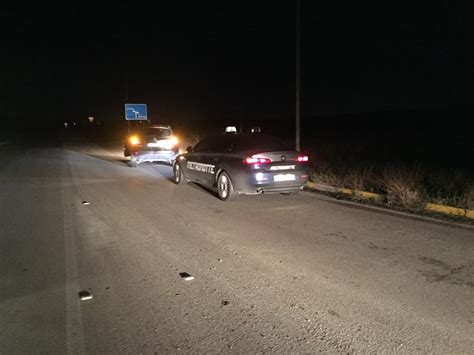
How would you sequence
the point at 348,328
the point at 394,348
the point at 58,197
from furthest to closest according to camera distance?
the point at 58,197
the point at 348,328
the point at 394,348

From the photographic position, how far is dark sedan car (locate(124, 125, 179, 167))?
1669cm

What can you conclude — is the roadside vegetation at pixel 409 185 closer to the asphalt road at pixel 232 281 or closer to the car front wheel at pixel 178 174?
the asphalt road at pixel 232 281

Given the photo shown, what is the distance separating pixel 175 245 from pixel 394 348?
3.62 meters

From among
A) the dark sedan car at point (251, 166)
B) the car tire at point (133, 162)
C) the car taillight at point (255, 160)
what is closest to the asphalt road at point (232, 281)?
the dark sedan car at point (251, 166)

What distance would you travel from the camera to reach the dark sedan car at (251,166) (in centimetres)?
894

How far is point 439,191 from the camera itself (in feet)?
30.9

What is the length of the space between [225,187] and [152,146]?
8036mm

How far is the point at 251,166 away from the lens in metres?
8.88

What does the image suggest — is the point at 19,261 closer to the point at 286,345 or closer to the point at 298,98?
the point at 286,345

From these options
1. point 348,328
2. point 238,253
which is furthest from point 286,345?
point 238,253

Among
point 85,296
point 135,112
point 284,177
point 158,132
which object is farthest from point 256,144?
point 135,112

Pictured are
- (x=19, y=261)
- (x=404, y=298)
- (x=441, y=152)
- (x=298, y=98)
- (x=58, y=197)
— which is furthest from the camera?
(x=441, y=152)

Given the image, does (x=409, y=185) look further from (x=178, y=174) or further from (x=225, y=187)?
(x=178, y=174)

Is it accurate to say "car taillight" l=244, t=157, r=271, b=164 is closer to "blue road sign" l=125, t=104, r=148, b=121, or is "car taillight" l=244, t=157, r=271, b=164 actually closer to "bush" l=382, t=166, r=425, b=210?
→ "bush" l=382, t=166, r=425, b=210
